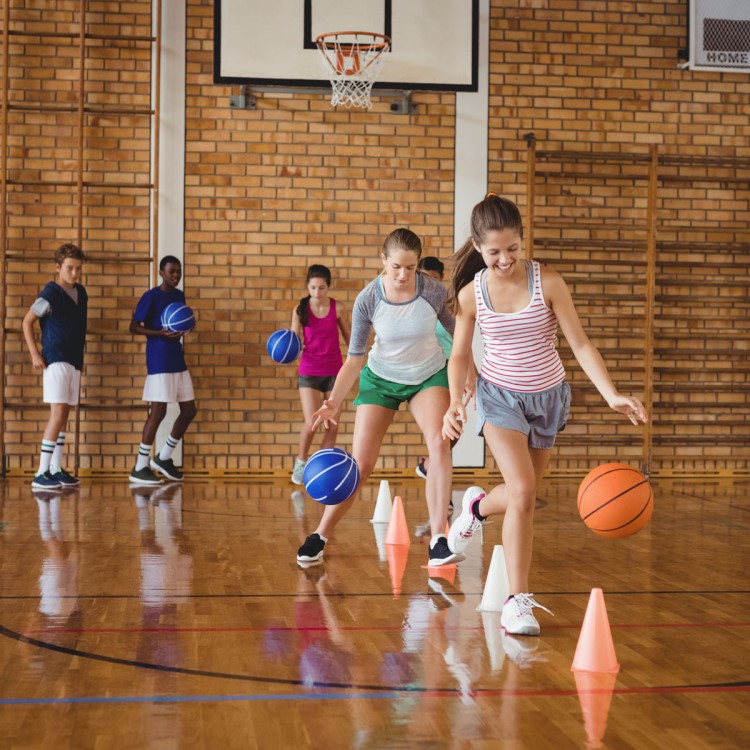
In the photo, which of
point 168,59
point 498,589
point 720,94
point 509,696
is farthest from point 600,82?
point 509,696

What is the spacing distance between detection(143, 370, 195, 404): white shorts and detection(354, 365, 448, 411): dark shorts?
4.15m

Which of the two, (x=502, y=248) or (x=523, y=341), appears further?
(x=523, y=341)

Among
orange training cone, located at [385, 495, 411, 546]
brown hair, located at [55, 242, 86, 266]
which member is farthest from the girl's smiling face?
brown hair, located at [55, 242, 86, 266]

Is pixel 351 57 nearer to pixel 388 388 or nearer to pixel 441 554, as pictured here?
pixel 388 388

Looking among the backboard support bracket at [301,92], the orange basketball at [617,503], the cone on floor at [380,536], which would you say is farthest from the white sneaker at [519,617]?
the backboard support bracket at [301,92]

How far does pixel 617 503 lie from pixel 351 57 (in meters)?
5.77

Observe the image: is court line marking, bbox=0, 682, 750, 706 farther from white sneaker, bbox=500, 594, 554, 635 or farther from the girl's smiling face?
the girl's smiling face

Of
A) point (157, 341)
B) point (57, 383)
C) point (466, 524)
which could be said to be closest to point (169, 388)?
point (157, 341)

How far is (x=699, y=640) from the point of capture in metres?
3.71

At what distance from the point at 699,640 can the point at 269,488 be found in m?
5.44

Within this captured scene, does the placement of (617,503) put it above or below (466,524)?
above

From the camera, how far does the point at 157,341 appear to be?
898 cm

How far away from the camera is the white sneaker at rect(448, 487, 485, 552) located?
15.7 ft

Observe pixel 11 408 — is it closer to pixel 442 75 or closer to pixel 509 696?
pixel 442 75
